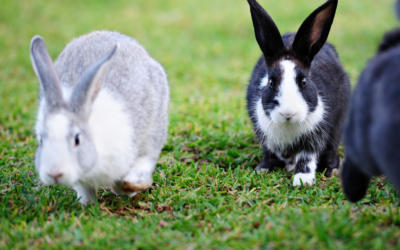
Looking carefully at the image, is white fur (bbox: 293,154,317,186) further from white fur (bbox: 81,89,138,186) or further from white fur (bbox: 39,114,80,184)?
white fur (bbox: 39,114,80,184)

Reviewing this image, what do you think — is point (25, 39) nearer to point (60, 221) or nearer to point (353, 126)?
point (60, 221)

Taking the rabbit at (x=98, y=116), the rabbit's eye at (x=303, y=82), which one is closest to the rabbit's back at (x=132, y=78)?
the rabbit at (x=98, y=116)

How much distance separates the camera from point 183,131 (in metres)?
4.93

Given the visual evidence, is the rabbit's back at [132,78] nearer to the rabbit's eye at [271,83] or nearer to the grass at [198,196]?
the grass at [198,196]

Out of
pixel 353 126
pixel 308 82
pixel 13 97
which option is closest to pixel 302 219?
pixel 353 126

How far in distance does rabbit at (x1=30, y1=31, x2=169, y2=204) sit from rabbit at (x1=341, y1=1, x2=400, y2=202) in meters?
1.42

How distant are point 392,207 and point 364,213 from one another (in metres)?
0.37

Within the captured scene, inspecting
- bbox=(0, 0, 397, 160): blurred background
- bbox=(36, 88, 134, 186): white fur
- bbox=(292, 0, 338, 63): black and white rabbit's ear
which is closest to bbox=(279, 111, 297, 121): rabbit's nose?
bbox=(292, 0, 338, 63): black and white rabbit's ear

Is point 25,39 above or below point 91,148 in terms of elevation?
above

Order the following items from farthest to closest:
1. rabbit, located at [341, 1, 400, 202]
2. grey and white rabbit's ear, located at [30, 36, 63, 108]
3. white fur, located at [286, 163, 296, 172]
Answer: white fur, located at [286, 163, 296, 172]
grey and white rabbit's ear, located at [30, 36, 63, 108]
rabbit, located at [341, 1, 400, 202]

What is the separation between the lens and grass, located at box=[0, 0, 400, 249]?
8.43 ft

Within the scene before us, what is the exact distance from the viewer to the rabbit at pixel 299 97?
3.50m

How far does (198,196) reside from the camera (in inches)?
132

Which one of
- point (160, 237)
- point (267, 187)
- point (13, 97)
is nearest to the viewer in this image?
point (160, 237)
